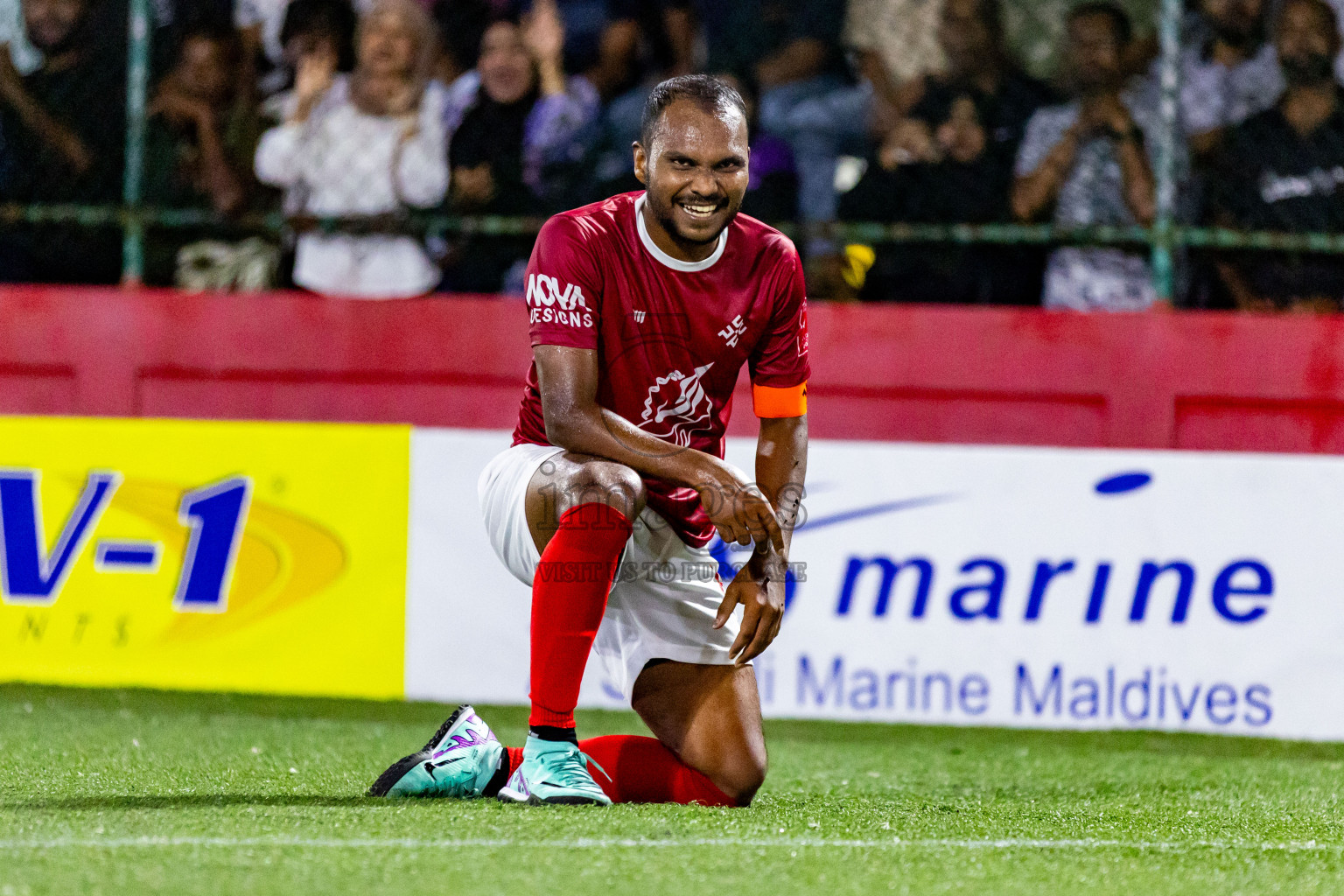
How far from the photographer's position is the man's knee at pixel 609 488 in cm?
323

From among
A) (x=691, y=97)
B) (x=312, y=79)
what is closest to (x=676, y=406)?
(x=691, y=97)

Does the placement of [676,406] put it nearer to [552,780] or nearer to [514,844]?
[552,780]

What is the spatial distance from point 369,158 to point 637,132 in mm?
1001

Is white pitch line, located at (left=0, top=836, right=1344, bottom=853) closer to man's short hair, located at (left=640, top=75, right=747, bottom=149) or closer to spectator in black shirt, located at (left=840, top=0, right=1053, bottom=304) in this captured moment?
man's short hair, located at (left=640, top=75, right=747, bottom=149)

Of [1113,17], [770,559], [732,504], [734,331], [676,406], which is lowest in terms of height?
[770,559]

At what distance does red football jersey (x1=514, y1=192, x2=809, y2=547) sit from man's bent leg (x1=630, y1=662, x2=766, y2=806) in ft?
1.04

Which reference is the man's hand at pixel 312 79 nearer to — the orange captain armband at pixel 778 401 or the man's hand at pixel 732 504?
the orange captain armband at pixel 778 401

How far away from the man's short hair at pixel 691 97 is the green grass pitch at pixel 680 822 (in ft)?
4.67

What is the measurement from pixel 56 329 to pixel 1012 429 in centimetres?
349

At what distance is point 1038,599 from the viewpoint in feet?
16.6

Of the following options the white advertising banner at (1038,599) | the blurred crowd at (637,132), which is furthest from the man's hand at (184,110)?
the white advertising banner at (1038,599)

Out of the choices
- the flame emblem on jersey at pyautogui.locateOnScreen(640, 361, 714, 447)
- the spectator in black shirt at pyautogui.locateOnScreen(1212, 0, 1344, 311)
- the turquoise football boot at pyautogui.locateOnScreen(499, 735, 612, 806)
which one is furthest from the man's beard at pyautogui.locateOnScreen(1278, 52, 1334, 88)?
the turquoise football boot at pyautogui.locateOnScreen(499, 735, 612, 806)

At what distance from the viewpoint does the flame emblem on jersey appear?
3520 millimetres

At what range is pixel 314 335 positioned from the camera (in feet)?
19.1
